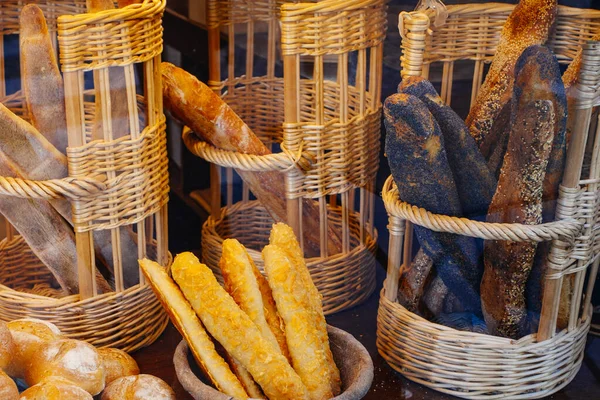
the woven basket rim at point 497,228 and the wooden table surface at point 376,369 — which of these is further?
the wooden table surface at point 376,369

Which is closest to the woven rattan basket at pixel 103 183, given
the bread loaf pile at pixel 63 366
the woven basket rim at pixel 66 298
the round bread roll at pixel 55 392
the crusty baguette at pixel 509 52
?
the woven basket rim at pixel 66 298

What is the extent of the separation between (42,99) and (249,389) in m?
0.48

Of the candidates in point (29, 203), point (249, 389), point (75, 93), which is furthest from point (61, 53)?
point (249, 389)

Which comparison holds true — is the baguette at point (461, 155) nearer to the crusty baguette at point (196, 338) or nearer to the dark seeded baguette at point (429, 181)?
the dark seeded baguette at point (429, 181)

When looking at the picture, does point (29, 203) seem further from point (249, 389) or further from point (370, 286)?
point (370, 286)

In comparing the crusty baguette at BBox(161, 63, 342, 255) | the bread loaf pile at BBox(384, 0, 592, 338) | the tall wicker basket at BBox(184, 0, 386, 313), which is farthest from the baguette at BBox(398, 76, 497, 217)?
the crusty baguette at BBox(161, 63, 342, 255)

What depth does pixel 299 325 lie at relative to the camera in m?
0.92

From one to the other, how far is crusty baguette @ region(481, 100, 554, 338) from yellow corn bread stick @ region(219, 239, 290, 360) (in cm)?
29

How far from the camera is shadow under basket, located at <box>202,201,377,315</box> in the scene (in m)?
1.20

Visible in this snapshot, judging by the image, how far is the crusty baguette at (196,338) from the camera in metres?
0.88

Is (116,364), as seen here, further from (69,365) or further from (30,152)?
(30,152)

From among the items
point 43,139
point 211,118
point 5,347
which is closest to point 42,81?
point 43,139

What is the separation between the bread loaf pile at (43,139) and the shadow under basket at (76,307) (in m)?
0.05

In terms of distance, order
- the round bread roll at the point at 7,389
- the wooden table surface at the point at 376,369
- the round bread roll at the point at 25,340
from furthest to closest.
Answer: the wooden table surface at the point at 376,369 < the round bread roll at the point at 25,340 < the round bread roll at the point at 7,389
